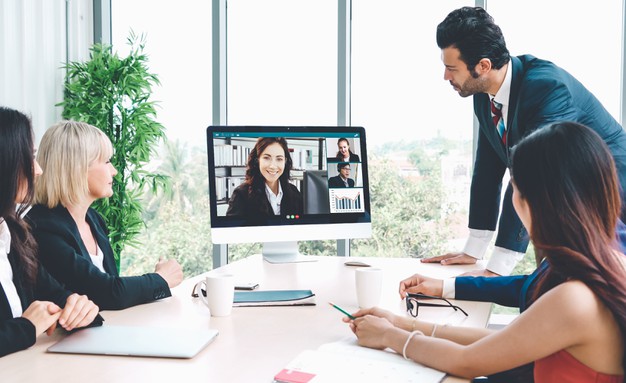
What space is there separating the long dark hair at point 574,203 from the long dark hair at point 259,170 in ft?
3.91

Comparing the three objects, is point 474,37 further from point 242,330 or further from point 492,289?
point 242,330

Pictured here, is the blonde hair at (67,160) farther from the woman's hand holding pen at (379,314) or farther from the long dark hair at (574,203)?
the long dark hair at (574,203)

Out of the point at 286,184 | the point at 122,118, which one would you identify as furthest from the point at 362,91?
the point at 286,184

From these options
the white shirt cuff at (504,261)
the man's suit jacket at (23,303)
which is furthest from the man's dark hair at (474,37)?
the man's suit jacket at (23,303)

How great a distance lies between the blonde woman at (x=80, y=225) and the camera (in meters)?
1.68

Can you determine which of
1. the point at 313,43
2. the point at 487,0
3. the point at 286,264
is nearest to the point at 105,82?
the point at 313,43

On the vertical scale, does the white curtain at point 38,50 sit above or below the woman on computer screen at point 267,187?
above

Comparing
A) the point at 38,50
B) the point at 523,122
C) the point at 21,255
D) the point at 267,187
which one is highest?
the point at 38,50

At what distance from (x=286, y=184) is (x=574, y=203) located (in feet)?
4.23

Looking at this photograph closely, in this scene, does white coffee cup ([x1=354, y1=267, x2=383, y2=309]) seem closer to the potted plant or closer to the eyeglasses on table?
the eyeglasses on table

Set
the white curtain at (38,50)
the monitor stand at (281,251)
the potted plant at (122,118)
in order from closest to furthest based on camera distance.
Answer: the monitor stand at (281,251) < the white curtain at (38,50) < the potted plant at (122,118)

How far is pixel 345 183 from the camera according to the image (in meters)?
2.36

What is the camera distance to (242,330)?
1.42m

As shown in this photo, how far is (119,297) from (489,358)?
996 millimetres
